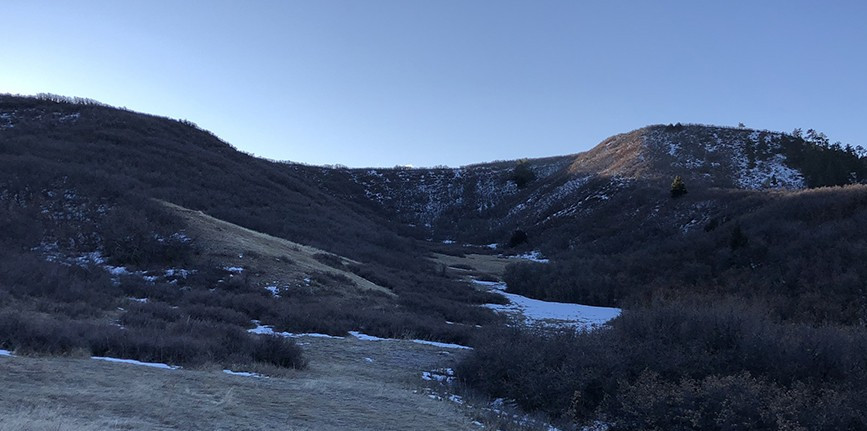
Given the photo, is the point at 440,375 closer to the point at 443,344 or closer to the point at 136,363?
the point at 443,344

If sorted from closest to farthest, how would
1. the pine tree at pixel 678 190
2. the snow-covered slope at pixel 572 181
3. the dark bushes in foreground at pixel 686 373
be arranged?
the dark bushes in foreground at pixel 686 373
the pine tree at pixel 678 190
the snow-covered slope at pixel 572 181

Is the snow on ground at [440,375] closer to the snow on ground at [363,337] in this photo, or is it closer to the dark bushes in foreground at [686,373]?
the dark bushes in foreground at [686,373]

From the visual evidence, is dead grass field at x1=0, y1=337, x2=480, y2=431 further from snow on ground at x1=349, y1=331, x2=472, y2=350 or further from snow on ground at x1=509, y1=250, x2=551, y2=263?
snow on ground at x1=509, y1=250, x2=551, y2=263

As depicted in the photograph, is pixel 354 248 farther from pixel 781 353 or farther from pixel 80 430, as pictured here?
pixel 80 430

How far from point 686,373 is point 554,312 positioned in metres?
15.3

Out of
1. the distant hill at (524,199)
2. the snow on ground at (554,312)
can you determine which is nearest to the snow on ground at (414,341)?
the snow on ground at (554,312)

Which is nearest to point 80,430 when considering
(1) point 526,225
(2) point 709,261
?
(2) point 709,261

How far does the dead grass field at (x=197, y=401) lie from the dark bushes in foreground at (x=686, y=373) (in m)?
1.71

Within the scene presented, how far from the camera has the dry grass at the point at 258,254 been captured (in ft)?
76.3

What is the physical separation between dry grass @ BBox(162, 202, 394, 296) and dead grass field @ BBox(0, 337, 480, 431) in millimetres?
11932

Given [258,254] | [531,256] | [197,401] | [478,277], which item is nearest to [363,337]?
[197,401]

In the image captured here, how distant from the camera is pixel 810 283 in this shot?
2177cm

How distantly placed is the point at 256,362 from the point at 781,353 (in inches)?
340

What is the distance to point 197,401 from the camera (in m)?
8.18
